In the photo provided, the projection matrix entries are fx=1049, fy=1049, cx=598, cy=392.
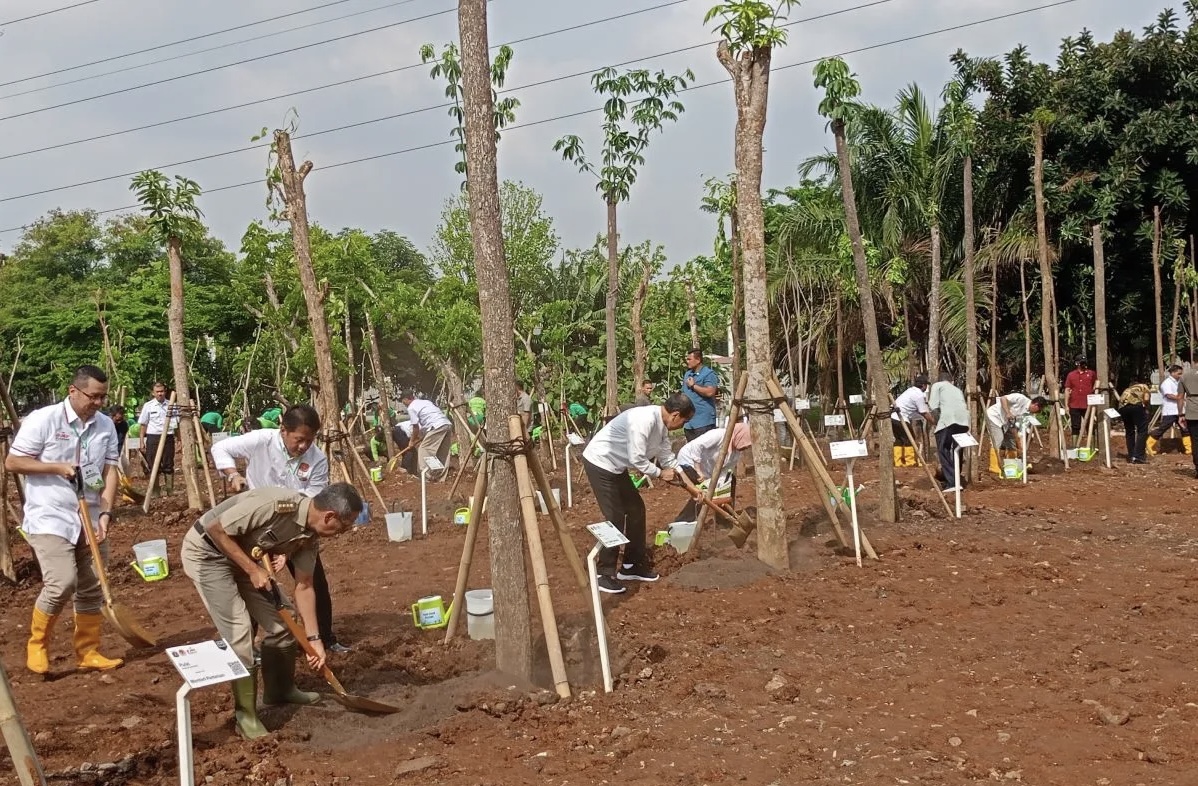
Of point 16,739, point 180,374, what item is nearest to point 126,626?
point 16,739

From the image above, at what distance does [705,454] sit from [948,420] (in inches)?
166

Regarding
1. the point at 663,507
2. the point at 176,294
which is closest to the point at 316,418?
the point at 663,507

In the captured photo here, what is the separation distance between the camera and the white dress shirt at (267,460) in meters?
6.18

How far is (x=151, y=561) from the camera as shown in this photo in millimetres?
9305

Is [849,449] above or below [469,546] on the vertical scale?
above

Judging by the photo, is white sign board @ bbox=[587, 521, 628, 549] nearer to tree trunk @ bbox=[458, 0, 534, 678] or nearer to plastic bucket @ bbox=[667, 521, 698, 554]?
tree trunk @ bbox=[458, 0, 534, 678]

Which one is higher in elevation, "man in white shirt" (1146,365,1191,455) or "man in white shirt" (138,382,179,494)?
"man in white shirt" (138,382,179,494)

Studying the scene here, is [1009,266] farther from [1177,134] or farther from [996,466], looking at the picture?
[996,466]

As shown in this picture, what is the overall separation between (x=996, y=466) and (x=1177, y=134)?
33.3 feet

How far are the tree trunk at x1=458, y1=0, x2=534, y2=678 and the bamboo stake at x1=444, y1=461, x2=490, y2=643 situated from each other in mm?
288

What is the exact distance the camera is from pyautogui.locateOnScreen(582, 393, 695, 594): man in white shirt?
7.52 m

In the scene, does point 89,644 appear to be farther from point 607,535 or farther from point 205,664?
point 607,535

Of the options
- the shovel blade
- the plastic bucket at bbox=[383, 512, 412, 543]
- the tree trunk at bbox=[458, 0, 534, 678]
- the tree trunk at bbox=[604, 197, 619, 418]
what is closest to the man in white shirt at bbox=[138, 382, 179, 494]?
the plastic bucket at bbox=[383, 512, 412, 543]

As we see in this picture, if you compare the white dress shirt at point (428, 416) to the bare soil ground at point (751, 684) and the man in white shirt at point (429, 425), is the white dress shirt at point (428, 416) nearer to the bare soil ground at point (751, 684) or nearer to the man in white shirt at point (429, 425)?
the man in white shirt at point (429, 425)
